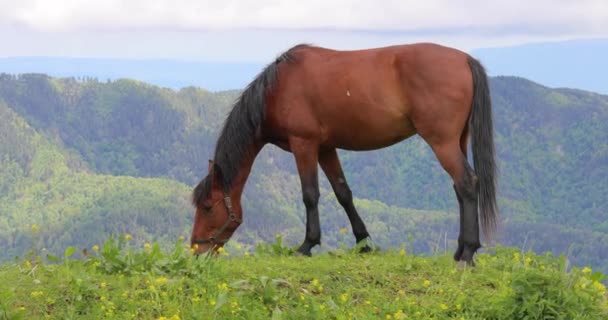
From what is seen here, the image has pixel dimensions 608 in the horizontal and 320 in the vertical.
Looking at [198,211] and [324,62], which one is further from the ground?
[324,62]

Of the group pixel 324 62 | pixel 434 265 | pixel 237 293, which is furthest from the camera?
pixel 324 62

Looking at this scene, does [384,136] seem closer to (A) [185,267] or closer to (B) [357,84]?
(B) [357,84]

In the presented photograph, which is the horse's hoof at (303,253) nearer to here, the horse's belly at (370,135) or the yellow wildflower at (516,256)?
the horse's belly at (370,135)

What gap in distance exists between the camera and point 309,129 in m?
11.3

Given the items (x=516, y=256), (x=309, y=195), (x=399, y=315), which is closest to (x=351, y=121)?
(x=309, y=195)

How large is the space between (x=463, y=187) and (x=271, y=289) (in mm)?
3145

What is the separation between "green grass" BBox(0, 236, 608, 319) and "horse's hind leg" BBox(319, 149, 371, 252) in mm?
2179

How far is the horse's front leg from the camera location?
11.4m

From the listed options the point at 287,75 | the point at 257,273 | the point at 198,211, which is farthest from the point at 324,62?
the point at 257,273

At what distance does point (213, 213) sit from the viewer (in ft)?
39.7

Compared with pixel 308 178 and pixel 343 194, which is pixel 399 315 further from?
pixel 343 194

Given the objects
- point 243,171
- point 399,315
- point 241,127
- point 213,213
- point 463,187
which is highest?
point 241,127

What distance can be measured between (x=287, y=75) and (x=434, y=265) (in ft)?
10.9

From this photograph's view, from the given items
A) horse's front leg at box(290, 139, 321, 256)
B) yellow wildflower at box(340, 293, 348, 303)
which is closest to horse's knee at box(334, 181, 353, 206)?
horse's front leg at box(290, 139, 321, 256)
